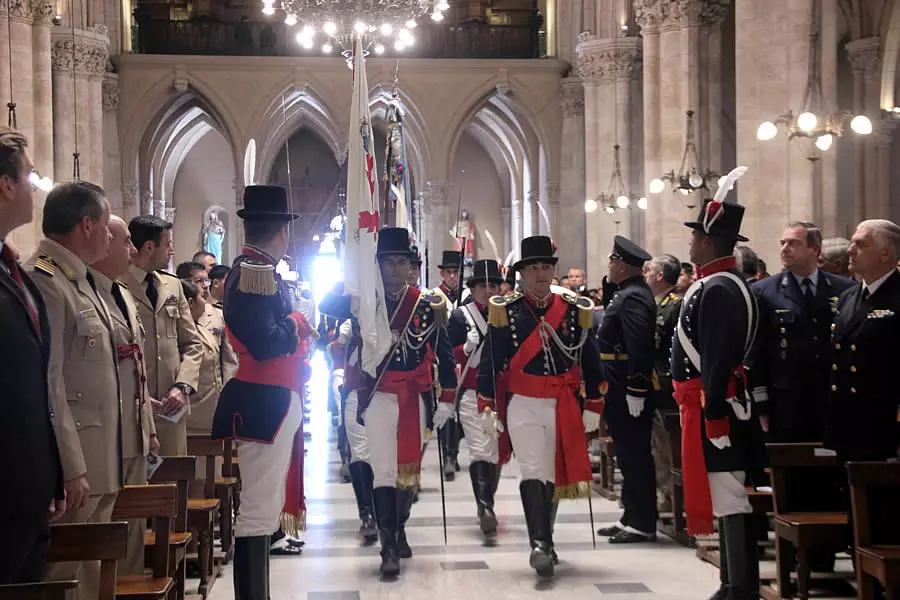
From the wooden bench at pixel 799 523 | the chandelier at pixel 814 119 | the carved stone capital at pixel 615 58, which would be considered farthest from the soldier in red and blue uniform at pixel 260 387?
the carved stone capital at pixel 615 58

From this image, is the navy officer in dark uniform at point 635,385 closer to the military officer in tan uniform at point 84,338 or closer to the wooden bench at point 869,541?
the wooden bench at point 869,541

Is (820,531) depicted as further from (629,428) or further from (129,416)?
(129,416)

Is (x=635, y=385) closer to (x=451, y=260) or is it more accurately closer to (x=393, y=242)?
(x=393, y=242)

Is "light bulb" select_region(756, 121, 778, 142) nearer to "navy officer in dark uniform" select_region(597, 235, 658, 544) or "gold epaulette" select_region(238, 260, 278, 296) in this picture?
"navy officer in dark uniform" select_region(597, 235, 658, 544)

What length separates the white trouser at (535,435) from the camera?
6.66m

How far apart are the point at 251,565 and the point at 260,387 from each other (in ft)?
2.76

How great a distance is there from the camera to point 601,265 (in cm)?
2222

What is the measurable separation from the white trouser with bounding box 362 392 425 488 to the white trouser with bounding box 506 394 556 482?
746 millimetres

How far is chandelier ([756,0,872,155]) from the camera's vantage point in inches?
468

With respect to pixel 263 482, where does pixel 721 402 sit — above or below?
above

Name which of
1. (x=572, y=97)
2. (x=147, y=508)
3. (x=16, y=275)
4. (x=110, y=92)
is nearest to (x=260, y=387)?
(x=147, y=508)

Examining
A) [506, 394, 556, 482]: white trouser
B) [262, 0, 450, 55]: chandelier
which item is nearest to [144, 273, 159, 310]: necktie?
[506, 394, 556, 482]: white trouser

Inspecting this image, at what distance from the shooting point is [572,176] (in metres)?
27.3

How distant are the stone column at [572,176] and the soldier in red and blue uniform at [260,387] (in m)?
21.7
